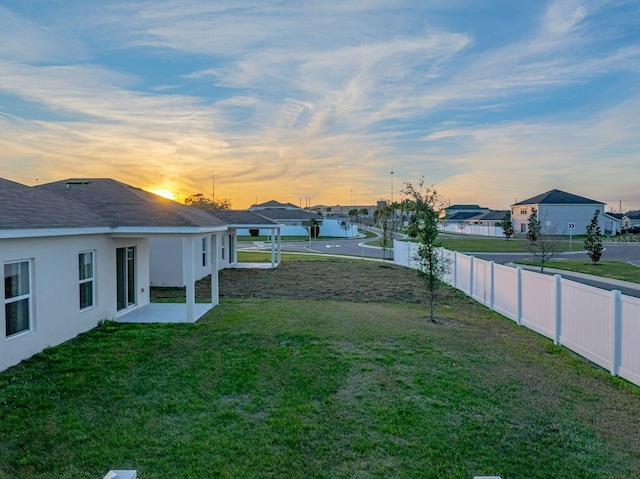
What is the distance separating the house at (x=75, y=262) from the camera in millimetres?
7957

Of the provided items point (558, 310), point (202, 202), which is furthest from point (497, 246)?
point (202, 202)

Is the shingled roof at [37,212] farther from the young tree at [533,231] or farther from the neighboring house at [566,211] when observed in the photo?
the neighboring house at [566,211]

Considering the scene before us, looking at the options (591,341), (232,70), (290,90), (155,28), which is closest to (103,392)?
(591,341)

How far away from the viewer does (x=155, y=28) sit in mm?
13891

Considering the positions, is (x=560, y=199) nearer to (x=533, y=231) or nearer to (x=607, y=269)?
(x=533, y=231)

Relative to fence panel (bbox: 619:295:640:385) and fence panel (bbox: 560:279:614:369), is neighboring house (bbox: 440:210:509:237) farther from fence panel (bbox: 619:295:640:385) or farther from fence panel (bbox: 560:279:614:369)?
fence panel (bbox: 619:295:640:385)

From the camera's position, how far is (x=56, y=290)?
9109mm

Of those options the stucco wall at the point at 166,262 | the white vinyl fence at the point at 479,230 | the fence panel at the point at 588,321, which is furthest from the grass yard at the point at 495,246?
the fence panel at the point at 588,321

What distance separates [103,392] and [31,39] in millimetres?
12488

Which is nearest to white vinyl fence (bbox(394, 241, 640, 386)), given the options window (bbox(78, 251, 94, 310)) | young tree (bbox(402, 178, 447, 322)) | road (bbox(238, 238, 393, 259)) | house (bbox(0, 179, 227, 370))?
young tree (bbox(402, 178, 447, 322))

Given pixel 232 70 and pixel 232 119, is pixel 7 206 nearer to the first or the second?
pixel 232 70

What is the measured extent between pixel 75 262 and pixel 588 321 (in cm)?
1107

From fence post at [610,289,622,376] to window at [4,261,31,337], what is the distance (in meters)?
10.7

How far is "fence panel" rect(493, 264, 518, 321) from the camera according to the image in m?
11.9
